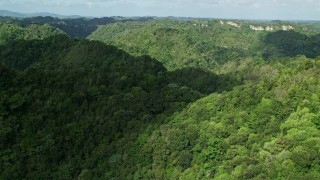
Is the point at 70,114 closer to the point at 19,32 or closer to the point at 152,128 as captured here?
the point at 152,128

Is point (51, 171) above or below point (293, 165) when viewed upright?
below

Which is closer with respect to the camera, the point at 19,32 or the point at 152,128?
the point at 152,128

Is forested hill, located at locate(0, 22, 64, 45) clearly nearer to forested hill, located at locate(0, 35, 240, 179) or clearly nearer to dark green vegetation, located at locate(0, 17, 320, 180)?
forested hill, located at locate(0, 35, 240, 179)

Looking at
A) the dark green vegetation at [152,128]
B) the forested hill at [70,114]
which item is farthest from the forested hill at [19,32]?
the dark green vegetation at [152,128]

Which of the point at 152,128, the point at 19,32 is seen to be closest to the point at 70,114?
the point at 152,128

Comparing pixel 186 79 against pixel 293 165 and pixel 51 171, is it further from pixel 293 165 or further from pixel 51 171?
pixel 293 165

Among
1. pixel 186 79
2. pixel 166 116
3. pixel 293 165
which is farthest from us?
pixel 186 79

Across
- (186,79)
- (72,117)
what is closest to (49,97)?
(72,117)

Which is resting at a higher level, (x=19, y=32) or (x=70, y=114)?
(x=70, y=114)

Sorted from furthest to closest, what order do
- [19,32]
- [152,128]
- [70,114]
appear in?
[19,32]
[70,114]
[152,128]

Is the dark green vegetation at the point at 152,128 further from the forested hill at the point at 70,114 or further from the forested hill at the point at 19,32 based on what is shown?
the forested hill at the point at 19,32

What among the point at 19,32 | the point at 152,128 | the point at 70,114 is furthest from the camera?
the point at 19,32
